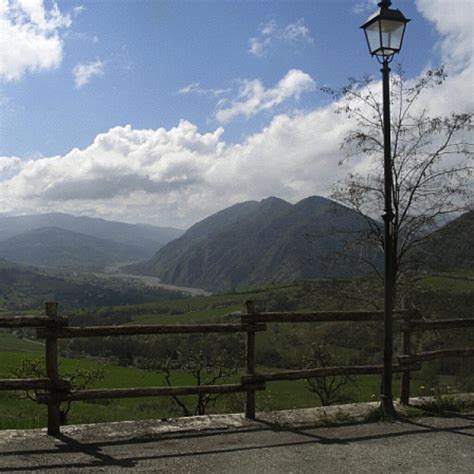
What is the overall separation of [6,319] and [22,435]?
1.49 meters

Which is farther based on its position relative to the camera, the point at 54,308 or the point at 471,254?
the point at 471,254

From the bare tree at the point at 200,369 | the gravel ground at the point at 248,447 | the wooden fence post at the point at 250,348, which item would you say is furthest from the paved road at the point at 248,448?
the bare tree at the point at 200,369

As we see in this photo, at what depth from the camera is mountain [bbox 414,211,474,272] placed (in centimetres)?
914

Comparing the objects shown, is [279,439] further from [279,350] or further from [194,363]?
[279,350]

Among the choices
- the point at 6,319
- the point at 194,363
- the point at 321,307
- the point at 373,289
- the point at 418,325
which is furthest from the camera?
the point at 194,363

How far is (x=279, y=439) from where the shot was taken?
6863mm

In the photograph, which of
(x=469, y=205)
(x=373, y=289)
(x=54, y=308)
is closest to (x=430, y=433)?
(x=373, y=289)

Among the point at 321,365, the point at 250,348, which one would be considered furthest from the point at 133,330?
the point at 321,365

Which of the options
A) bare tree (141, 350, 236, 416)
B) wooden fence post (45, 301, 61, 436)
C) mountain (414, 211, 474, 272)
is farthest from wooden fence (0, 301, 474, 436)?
bare tree (141, 350, 236, 416)

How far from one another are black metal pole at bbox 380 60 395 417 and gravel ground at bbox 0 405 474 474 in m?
0.52

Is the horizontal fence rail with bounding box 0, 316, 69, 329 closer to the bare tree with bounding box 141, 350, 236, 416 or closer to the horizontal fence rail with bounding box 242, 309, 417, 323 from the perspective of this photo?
the horizontal fence rail with bounding box 242, 309, 417, 323

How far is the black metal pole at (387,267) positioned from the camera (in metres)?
7.79

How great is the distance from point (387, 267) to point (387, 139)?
188cm

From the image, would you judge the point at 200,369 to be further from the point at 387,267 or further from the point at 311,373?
the point at 387,267
